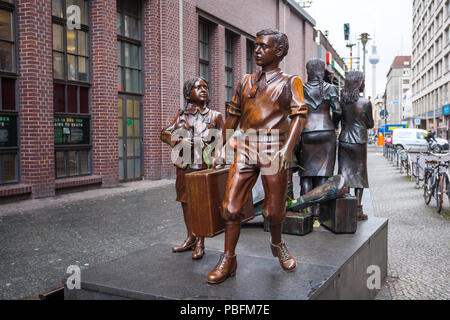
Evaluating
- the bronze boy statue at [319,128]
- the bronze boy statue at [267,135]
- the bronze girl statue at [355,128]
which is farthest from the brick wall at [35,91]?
the bronze boy statue at [267,135]

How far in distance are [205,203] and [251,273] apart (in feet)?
2.21

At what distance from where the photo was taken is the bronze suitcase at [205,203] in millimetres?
3473

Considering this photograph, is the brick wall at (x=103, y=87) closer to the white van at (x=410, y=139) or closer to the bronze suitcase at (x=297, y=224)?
the bronze suitcase at (x=297, y=224)

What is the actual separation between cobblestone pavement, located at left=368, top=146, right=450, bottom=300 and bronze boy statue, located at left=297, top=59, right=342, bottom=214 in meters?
1.48

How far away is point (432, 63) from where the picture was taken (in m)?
60.0

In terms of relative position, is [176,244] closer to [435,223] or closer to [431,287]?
[431,287]

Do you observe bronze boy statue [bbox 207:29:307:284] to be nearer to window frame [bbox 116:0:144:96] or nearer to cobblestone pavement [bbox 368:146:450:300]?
cobblestone pavement [bbox 368:146:450:300]

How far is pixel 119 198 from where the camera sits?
416 inches

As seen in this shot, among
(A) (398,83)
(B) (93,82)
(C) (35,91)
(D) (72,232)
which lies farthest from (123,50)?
(A) (398,83)

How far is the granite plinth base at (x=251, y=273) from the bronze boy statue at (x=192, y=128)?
46 cm

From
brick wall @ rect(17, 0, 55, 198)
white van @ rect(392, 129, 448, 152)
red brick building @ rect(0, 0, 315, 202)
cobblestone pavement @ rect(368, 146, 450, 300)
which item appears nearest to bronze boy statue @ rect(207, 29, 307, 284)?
cobblestone pavement @ rect(368, 146, 450, 300)

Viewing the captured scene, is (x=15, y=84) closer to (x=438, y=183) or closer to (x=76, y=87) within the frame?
(x=76, y=87)

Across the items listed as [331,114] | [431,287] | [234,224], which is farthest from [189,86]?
[431,287]

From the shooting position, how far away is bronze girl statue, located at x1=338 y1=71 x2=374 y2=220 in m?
6.14
